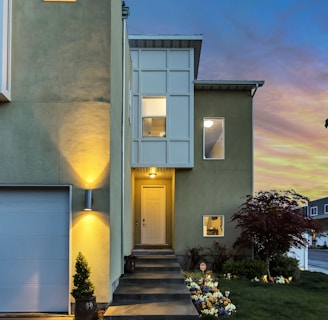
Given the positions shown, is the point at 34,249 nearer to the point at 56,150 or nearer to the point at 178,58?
the point at 56,150

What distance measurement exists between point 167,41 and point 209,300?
8334 millimetres

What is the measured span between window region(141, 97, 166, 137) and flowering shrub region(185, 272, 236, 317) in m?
5.29

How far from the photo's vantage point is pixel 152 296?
762 centimetres

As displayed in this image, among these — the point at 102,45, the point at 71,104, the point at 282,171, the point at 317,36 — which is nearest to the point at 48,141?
the point at 71,104

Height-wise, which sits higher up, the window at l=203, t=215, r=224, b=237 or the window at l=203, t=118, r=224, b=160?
the window at l=203, t=118, r=224, b=160

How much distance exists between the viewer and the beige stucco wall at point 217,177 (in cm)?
1268

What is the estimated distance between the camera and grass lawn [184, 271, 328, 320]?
24.3 ft

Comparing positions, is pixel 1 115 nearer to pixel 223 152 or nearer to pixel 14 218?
pixel 14 218

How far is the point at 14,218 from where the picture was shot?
284 inches

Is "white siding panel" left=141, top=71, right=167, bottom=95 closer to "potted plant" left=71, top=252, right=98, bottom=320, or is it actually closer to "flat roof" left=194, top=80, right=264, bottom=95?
"flat roof" left=194, top=80, right=264, bottom=95

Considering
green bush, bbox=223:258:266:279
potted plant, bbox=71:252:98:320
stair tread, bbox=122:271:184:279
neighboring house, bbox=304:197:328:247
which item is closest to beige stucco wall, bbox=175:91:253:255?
green bush, bbox=223:258:266:279

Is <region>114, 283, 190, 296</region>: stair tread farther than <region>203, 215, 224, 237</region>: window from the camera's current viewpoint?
No

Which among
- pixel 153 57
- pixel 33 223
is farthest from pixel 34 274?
pixel 153 57

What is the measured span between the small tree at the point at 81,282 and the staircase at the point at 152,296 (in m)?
0.51
